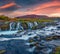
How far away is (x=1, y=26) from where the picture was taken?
38.8ft

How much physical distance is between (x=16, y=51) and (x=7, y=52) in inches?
10.7

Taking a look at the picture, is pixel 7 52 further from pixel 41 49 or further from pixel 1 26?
pixel 1 26

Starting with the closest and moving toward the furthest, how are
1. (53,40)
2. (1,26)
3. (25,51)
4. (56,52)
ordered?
(56,52), (25,51), (53,40), (1,26)

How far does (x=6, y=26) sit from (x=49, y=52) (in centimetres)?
754

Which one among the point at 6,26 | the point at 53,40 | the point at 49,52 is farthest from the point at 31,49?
the point at 6,26

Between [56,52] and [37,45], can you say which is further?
[37,45]

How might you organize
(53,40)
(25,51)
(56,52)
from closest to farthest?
(56,52) < (25,51) < (53,40)

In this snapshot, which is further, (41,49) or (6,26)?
(6,26)

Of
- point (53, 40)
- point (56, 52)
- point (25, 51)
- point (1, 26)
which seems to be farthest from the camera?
point (1, 26)

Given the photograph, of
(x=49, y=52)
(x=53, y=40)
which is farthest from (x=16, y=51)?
(x=53, y=40)

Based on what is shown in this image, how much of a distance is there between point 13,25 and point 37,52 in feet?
26.4

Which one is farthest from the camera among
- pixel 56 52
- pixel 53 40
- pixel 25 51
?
pixel 53 40

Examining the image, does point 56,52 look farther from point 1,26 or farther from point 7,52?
point 1,26

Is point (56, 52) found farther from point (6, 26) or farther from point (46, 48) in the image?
point (6, 26)
